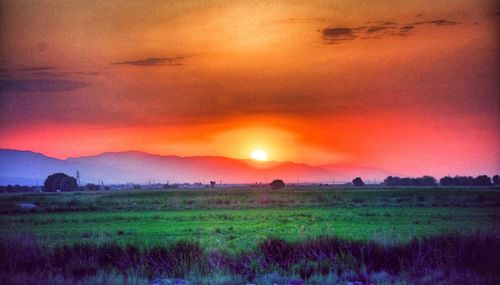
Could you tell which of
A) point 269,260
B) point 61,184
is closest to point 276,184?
point 61,184

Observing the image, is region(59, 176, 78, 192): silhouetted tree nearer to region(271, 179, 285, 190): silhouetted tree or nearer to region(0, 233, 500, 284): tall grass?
region(271, 179, 285, 190): silhouetted tree

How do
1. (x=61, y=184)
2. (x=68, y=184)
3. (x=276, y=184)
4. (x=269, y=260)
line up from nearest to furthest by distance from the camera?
(x=269, y=260)
(x=61, y=184)
(x=68, y=184)
(x=276, y=184)

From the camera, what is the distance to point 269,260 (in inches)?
781

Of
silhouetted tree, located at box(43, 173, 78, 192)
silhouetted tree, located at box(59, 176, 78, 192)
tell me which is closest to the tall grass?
silhouetted tree, located at box(59, 176, 78, 192)

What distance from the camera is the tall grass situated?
17.9 metres

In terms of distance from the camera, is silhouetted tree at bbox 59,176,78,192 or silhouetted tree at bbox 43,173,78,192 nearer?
silhouetted tree at bbox 59,176,78,192

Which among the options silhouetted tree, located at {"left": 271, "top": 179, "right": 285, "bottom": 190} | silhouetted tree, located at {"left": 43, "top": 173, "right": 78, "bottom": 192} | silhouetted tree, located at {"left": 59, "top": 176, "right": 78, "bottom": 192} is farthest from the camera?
silhouetted tree, located at {"left": 271, "top": 179, "right": 285, "bottom": 190}

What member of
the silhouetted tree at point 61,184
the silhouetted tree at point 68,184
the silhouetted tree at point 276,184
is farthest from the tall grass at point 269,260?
the silhouetted tree at point 61,184

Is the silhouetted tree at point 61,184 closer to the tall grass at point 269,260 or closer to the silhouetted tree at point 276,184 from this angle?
the silhouetted tree at point 276,184

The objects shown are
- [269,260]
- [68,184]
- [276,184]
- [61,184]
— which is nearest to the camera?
[269,260]

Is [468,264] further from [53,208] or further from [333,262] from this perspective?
[53,208]

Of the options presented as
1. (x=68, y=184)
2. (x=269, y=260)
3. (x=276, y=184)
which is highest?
(x=68, y=184)

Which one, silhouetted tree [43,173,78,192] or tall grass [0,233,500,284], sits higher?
silhouetted tree [43,173,78,192]

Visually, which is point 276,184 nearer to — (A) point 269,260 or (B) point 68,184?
(B) point 68,184
